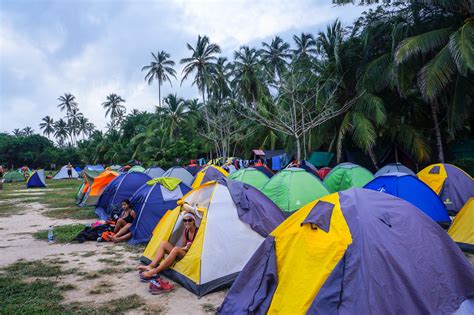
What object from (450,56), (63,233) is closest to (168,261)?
(63,233)

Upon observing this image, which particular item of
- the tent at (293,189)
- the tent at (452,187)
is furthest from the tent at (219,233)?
the tent at (452,187)

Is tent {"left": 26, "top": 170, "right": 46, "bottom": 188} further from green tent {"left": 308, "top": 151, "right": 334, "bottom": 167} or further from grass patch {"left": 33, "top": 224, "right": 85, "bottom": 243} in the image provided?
green tent {"left": 308, "top": 151, "right": 334, "bottom": 167}

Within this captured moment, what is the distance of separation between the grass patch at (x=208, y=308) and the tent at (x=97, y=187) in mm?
9594

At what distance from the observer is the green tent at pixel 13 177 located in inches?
1242

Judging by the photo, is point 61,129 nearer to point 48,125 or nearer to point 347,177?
point 48,125

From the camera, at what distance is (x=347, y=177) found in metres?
10.6

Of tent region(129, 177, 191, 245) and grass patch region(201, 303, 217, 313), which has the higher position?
tent region(129, 177, 191, 245)

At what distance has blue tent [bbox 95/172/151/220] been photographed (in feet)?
31.9

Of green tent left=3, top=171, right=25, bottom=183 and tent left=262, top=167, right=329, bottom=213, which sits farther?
green tent left=3, top=171, right=25, bottom=183

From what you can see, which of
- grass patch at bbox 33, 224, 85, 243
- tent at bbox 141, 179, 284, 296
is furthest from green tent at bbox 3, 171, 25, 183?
tent at bbox 141, 179, 284, 296

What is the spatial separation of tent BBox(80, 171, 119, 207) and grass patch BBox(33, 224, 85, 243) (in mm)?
3654

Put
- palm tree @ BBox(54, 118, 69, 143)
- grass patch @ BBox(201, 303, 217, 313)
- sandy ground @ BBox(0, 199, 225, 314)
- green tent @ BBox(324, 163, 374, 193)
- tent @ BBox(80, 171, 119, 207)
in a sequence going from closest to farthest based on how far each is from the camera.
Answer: grass patch @ BBox(201, 303, 217, 313) → sandy ground @ BBox(0, 199, 225, 314) → green tent @ BBox(324, 163, 374, 193) → tent @ BBox(80, 171, 119, 207) → palm tree @ BBox(54, 118, 69, 143)

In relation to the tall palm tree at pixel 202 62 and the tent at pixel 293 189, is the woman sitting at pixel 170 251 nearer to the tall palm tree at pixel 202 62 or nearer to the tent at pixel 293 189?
the tent at pixel 293 189

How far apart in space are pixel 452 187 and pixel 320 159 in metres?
13.2
